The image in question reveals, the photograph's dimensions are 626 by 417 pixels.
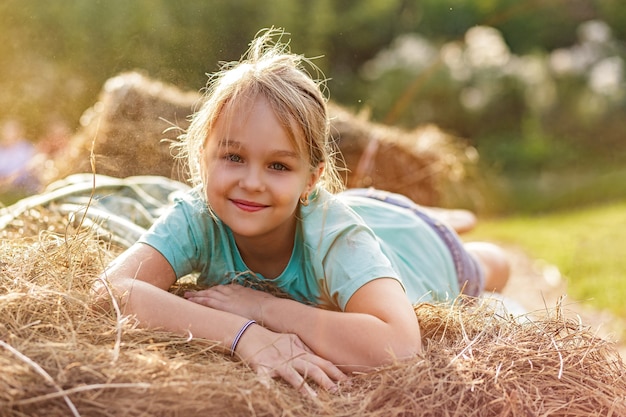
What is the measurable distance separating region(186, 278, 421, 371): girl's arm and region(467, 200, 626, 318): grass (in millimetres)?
2972

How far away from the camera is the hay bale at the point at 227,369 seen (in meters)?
1.43

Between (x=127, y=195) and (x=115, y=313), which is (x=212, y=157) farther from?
(x=127, y=195)

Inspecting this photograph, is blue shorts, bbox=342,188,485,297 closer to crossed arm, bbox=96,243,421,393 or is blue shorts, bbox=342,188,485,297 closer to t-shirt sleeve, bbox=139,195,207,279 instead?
crossed arm, bbox=96,243,421,393

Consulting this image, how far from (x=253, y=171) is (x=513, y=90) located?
7.93m

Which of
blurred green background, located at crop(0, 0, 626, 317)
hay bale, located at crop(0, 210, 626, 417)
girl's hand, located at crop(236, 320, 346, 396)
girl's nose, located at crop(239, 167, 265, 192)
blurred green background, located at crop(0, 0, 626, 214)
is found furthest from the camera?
blurred green background, located at crop(0, 0, 626, 214)

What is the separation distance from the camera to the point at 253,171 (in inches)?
78.0

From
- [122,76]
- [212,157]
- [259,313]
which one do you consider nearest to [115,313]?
[259,313]

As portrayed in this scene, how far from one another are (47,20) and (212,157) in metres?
2.60

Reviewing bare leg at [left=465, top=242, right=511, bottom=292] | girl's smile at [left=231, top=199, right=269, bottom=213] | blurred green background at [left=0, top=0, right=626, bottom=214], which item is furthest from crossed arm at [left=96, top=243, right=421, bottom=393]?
blurred green background at [left=0, top=0, right=626, bottom=214]

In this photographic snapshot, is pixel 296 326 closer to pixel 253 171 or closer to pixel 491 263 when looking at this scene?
pixel 253 171

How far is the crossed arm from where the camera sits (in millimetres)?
1787

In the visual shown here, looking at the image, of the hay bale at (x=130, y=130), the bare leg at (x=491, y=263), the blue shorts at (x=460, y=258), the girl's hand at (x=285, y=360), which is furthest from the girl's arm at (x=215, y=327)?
the bare leg at (x=491, y=263)

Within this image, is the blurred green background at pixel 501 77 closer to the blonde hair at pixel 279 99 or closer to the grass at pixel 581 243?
the grass at pixel 581 243

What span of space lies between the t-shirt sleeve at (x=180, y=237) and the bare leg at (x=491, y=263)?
1442mm
